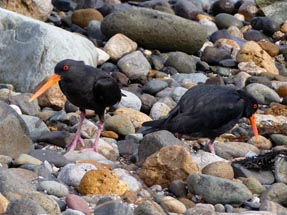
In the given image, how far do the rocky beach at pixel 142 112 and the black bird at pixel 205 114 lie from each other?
220mm

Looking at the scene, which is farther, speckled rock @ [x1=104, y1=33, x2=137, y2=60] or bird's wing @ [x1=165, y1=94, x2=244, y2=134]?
speckled rock @ [x1=104, y1=33, x2=137, y2=60]

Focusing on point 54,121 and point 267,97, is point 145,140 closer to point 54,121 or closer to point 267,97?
point 54,121

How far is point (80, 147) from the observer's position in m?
7.52

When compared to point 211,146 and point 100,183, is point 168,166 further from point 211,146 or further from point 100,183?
point 211,146

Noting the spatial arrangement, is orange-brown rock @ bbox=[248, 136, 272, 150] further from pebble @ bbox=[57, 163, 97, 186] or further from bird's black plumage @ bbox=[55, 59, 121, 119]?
pebble @ bbox=[57, 163, 97, 186]

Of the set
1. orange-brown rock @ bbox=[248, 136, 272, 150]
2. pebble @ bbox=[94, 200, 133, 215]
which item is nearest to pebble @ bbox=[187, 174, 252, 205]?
pebble @ bbox=[94, 200, 133, 215]

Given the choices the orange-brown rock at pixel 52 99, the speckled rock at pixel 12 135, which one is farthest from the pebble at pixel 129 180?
the orange-brown rock at pixel 52 99

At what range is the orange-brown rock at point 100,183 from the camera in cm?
587

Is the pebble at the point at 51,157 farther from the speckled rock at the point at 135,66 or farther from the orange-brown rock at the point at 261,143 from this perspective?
the speckled rock at the point at 135,66

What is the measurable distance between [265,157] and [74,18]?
7.02m

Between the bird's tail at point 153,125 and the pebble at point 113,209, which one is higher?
the pebble at point 113,209

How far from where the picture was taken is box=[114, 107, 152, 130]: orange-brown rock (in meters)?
8.65

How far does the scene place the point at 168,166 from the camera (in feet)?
20.9

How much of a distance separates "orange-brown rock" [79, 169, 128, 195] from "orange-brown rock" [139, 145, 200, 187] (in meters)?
0.53
